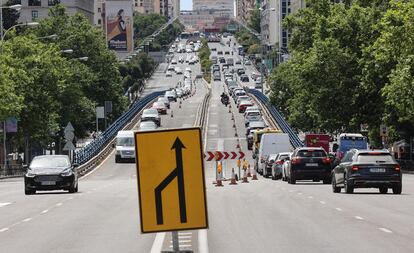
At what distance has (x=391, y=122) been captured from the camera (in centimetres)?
8356

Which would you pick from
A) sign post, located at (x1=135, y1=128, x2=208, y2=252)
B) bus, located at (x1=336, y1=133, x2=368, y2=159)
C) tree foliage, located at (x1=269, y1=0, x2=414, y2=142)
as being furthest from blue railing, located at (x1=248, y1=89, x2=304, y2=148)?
sign post, located at (x1=135, y1=128, x2=208, y2=252)

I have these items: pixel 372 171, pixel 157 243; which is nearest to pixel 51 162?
pixel 372 171

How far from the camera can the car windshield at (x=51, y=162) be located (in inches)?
1769

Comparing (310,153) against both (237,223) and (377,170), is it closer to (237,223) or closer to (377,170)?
(377,170)

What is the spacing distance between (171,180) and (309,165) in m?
35.2

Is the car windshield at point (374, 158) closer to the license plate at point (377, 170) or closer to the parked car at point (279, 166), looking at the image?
the license plate at point (377, 170)

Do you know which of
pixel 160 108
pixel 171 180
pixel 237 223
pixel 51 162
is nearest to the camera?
pixel 171 180

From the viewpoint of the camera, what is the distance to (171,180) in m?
17.3

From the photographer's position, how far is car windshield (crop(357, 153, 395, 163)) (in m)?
39.6

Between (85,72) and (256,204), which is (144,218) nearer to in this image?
(256,204)

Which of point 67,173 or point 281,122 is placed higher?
point 67,173

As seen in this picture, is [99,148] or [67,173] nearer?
[67,173]

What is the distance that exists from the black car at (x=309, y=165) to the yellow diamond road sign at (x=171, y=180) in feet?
115

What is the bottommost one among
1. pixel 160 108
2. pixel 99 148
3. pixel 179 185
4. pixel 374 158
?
pixel 99 148
